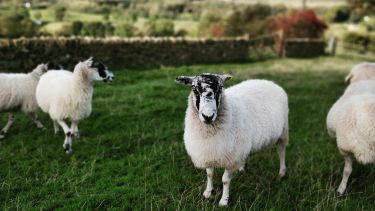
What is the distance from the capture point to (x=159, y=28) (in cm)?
2434

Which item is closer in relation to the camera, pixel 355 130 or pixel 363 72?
pixel 355 130

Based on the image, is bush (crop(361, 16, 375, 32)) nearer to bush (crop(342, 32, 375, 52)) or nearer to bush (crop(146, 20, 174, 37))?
bush (crop(342, 32, 375, 52))

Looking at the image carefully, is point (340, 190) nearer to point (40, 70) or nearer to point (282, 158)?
point (282, 158)

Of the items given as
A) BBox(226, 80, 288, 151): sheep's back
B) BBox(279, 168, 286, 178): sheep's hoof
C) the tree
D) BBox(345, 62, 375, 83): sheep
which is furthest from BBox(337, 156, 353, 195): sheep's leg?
the tree

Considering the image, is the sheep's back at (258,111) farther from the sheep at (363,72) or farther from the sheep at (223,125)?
the sheep at (363,72)

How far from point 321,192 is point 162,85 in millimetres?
6874

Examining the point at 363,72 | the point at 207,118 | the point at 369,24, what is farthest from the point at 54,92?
the point at 369,24

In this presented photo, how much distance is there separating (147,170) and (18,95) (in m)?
3.23

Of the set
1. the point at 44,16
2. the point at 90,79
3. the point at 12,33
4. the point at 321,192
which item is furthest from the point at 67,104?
the point at 44,16

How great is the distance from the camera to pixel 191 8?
116 feet

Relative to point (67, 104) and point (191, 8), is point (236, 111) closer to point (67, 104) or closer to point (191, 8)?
point (67, 104)

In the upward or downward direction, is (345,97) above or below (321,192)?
above

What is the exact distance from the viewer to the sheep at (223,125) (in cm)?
412

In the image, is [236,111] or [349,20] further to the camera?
[349,20]
